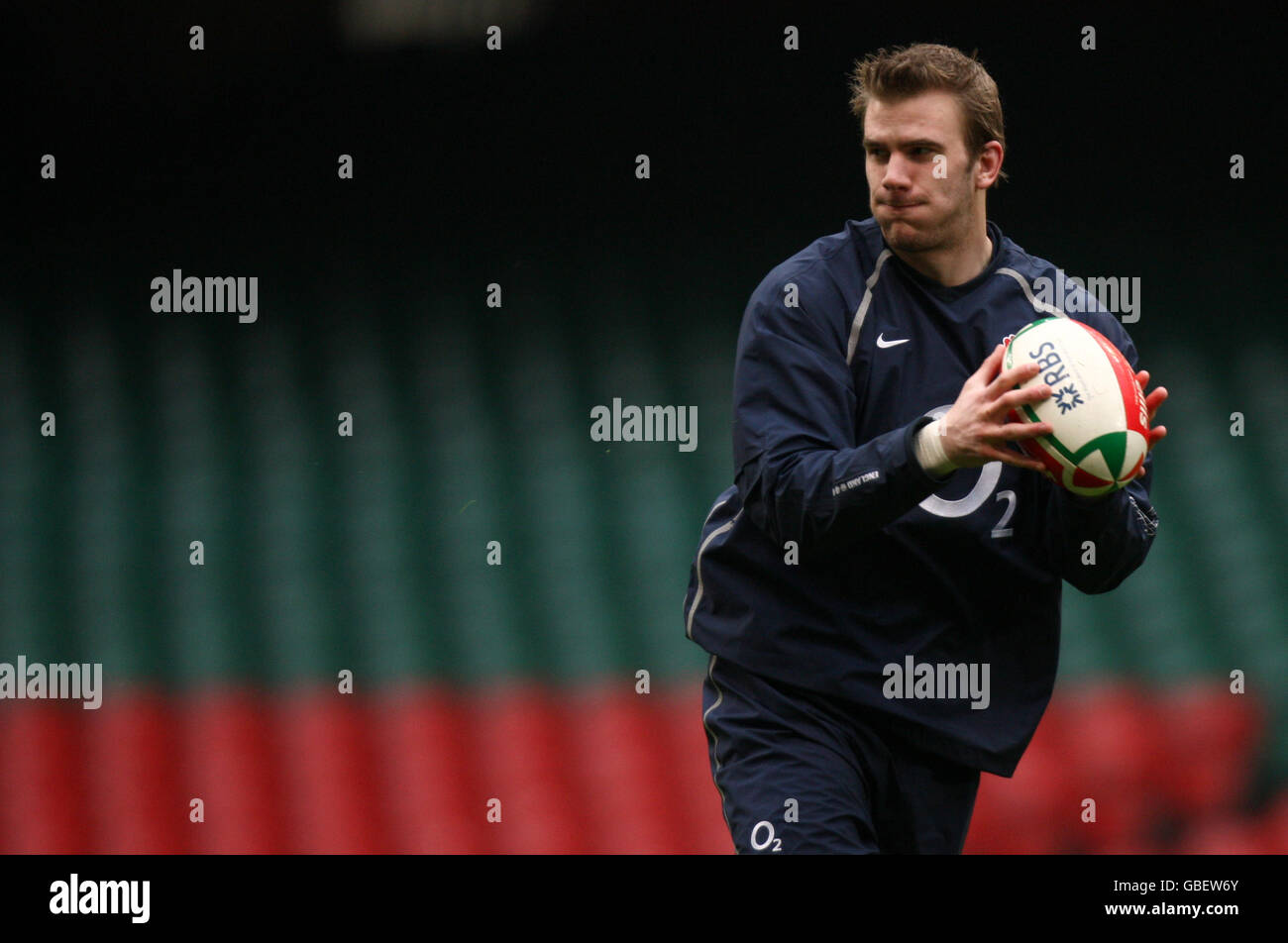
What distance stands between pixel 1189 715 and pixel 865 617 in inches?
128

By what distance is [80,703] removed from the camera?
5.80 metres

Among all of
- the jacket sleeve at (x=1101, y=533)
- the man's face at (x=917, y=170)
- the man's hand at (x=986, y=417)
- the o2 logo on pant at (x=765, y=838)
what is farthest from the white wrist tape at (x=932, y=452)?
the o2 logo on pant at (x=765, y=838)

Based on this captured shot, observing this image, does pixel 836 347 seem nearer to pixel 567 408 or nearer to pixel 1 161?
pixel 567 408

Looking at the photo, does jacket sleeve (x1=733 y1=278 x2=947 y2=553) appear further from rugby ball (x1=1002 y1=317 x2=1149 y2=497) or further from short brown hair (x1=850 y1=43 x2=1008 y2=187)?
short brown hair (x1=850 y1=43 x2=1008 y2=187)

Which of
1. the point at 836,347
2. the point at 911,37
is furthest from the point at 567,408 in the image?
the point at 836,347

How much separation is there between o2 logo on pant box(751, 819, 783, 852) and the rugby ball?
782mm

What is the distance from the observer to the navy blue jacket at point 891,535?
2.76 m

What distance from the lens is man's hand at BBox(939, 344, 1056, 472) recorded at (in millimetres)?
2482

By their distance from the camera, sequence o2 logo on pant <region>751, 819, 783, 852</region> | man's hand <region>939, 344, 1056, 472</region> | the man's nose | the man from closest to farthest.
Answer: man's hand <region>939, 344, 1056, 472</region>
o2 logo on pant <region>751, 819, 783, 852</region>
the man
the man's nose

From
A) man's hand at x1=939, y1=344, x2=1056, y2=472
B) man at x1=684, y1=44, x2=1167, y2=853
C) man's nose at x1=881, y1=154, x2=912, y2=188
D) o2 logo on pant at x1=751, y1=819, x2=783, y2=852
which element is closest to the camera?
man's hand at x1=939, y1=344, x2=1056, y2=472

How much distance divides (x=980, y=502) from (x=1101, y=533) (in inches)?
8.6

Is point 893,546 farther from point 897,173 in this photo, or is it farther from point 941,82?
point 941,82

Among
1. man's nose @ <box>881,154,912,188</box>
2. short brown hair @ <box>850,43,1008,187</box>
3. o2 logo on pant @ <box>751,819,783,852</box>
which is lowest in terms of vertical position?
o2 logo on pant @ <box>751,819,783,852</box>

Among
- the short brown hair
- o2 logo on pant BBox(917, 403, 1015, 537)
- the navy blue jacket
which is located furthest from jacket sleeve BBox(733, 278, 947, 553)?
the short brown hair
